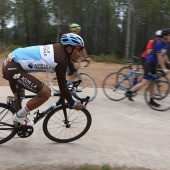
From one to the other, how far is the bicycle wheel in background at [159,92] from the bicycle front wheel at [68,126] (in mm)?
2750

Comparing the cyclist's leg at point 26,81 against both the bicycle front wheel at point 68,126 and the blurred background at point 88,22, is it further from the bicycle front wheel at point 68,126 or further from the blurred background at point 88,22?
the blurred background at point 88,22

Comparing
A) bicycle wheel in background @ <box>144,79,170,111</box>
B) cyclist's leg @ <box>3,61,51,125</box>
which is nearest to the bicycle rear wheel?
cyclist's leg @ <box>3,61,51,125</box>

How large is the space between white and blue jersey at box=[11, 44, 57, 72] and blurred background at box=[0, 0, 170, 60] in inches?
1027

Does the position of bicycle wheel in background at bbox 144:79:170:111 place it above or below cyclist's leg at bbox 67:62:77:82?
below

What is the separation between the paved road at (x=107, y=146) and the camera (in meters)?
3.97

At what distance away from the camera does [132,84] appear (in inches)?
299

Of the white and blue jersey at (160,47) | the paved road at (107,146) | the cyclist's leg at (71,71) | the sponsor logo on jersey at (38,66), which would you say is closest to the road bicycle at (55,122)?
the paved road at (107,146)

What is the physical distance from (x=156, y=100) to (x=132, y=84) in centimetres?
76

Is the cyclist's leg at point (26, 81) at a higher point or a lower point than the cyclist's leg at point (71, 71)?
higher

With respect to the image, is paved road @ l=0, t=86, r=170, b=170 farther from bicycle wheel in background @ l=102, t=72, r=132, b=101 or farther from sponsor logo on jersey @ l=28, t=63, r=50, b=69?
bicycle wheel in background @ l=102, t=72, r=132, b=101

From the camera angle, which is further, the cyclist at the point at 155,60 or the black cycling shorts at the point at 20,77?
the cyclist at the point at 155,60

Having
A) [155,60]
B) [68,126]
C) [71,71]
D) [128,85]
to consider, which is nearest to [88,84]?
[71,71]

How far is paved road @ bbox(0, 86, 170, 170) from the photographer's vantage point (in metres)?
3.97

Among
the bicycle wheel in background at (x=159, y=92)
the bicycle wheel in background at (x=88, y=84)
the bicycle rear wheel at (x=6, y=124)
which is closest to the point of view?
the bicycle rear wheel at (x=6, y=124)
